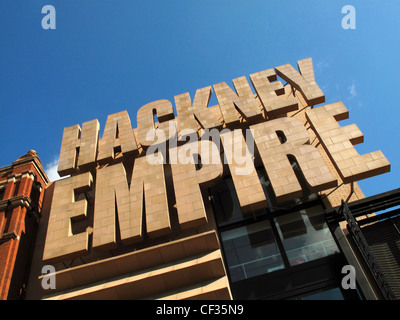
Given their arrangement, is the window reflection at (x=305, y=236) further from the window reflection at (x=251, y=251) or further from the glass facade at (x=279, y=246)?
the window reflection at (x=251, y=251)

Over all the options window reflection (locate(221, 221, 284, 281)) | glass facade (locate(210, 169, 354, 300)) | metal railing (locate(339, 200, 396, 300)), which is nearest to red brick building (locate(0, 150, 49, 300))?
glass facade (locate(210, 169, 354, 300))

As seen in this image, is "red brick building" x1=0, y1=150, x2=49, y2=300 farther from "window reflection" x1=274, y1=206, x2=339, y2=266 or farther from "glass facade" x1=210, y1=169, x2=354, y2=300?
"window reflection" x1=274, y1=206, x2=339, y2=266

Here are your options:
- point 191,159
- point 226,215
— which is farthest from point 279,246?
point 191,159

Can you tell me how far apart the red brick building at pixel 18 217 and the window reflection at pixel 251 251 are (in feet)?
39.7

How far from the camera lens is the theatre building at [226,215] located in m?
16.2

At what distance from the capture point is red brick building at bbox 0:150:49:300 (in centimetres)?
1914

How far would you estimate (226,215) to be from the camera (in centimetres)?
1962

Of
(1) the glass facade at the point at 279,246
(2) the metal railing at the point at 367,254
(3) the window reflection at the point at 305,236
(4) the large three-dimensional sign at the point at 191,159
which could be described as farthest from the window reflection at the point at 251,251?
(2) the metal railing at the point at 367,254

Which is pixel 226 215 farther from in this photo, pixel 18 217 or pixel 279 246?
pixel 18 217

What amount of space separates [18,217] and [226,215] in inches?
516

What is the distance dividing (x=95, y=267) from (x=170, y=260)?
3868mm
